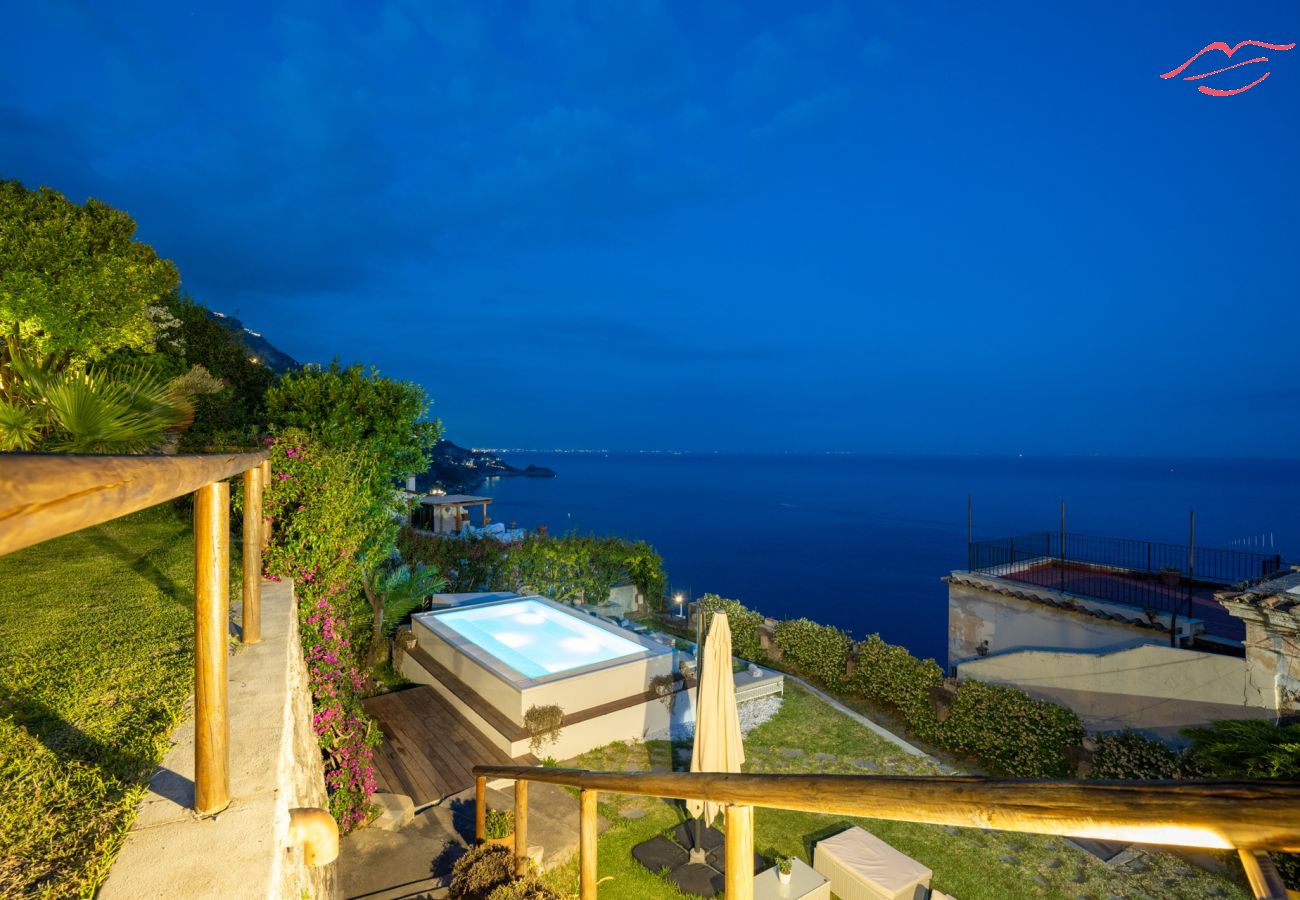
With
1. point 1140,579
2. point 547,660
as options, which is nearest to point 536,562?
point 547,660

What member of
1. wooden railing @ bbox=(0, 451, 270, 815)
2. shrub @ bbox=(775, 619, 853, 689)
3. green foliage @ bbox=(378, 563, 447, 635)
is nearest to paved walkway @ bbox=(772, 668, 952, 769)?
shrub @ bbox=(775, 619, 853, 689)

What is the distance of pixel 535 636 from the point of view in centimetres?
1097

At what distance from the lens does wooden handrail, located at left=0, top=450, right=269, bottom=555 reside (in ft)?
2.52

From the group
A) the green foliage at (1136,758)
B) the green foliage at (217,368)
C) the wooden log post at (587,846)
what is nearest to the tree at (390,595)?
the green foliage at (217,368)

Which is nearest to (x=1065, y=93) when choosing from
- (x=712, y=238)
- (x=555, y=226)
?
(x=555, y=226)

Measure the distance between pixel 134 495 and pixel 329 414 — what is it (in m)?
9.41

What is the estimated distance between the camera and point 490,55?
235 ft

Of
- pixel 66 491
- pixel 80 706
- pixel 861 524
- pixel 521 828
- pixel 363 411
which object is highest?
pixel 363 411

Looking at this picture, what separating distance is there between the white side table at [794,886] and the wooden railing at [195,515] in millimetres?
5046

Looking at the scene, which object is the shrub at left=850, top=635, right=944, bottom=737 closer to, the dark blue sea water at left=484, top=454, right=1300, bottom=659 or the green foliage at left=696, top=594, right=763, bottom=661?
the green foliage at left=696, top=594, right=763, bottom=661

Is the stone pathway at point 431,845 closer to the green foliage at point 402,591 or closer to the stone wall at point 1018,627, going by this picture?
the green foliage at point 402,591

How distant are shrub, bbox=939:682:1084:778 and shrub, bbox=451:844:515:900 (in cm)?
811

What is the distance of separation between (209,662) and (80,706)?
1658 mm

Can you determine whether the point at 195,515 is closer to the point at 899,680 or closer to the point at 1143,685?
the point at 899,680
